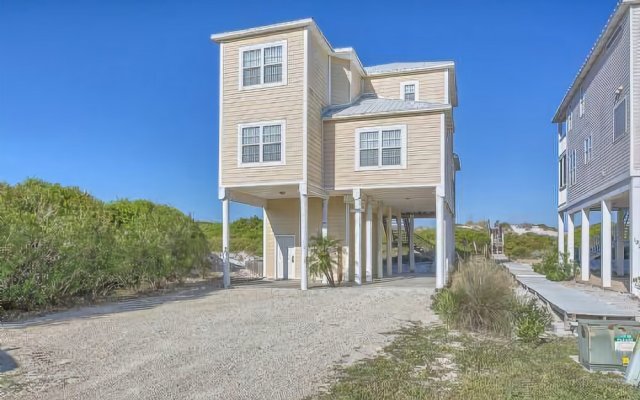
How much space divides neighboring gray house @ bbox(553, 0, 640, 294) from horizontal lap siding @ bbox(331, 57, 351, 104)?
A: 878cm

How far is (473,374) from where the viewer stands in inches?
245

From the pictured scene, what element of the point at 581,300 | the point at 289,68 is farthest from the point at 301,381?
the point at 289,68

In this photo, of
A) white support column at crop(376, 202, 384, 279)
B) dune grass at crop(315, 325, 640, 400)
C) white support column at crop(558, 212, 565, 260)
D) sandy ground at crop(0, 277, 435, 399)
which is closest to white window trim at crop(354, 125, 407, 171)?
white support column at crop(376, 202, 384, 279)

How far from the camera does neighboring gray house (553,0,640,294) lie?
1399 cm

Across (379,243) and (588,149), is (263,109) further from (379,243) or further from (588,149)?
(588,149)

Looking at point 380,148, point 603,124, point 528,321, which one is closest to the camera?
point 528,321

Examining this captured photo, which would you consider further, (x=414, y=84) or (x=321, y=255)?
(x=414, y=84)

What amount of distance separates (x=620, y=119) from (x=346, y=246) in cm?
1005

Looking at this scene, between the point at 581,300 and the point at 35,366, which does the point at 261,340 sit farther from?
the point at 581,300

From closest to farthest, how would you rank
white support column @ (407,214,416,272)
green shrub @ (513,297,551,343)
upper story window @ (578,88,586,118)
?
green shrub @ (513,297,551,343) → upper story window @ (578,88,586,118) → white support column @ (407,214,416,272)

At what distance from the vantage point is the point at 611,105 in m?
16.3

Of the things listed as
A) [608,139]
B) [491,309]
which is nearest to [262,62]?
[491,309]

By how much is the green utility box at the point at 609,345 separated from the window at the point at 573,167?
17062 mm

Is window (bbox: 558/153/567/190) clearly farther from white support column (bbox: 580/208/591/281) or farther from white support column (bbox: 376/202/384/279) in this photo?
white support column (bbox: 376/202/384/279)
